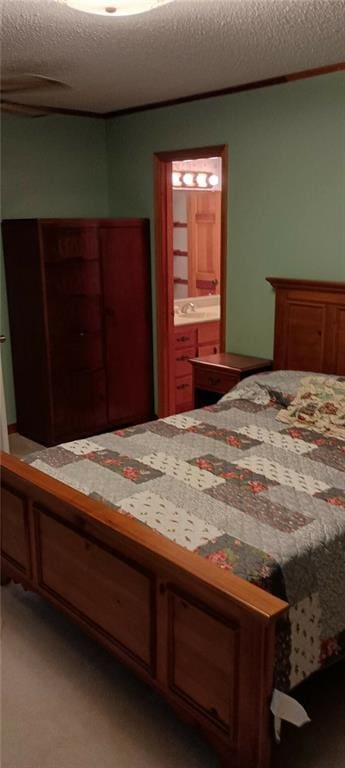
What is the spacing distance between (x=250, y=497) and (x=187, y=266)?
379cm

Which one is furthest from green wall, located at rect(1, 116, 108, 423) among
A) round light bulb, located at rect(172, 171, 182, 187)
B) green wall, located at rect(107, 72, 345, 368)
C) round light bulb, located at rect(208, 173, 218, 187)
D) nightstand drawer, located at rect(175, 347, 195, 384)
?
nightstand drawer, located at rect(175, 347, 195, 384)

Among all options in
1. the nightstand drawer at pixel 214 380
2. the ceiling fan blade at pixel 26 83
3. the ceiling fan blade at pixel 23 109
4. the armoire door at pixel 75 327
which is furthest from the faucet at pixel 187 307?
the ceiling fan blade at pixel 26 83

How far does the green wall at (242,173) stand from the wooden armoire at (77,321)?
21 centimetres

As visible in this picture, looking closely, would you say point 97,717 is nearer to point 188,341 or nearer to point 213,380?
point 213,380

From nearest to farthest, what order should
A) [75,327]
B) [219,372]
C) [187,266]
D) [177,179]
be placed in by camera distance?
[219,372]
[75,327]
[177,179]
[187,266]

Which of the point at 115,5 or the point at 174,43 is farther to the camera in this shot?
the point at 174,43

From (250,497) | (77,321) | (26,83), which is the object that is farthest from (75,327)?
(250,497)

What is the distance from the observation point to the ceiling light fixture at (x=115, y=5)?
81.8 inches

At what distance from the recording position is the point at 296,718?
1.74 m

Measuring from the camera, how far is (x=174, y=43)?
290 centimetres

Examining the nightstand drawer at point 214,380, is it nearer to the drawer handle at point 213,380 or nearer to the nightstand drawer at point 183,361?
the drawer handle at point 213,380

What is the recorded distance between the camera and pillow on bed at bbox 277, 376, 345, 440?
3.04 m

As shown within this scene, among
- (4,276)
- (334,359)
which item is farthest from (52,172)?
(334,359)

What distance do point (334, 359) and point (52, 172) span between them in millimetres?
2497
